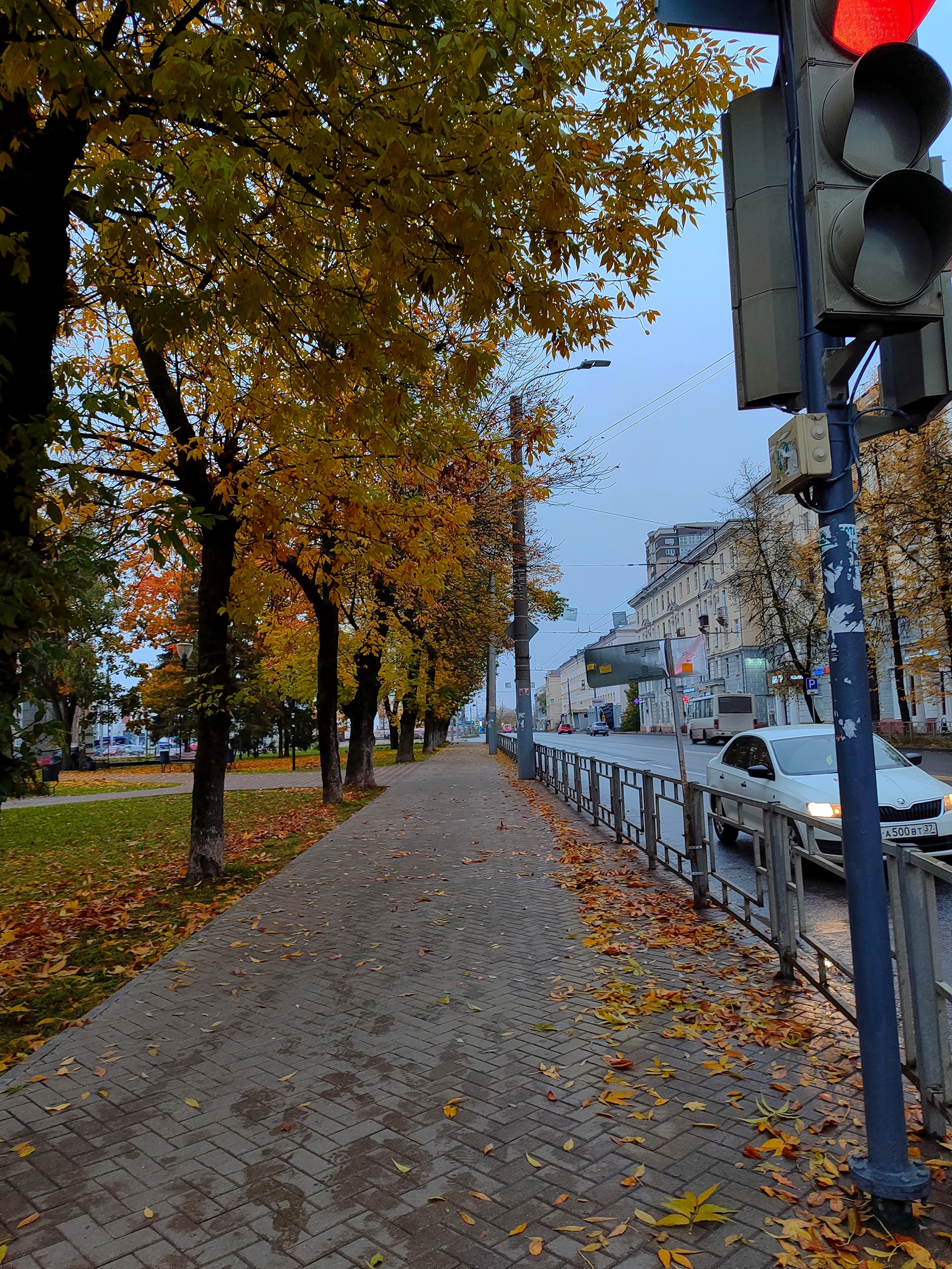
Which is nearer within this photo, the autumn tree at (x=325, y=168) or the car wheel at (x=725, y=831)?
the autumn tree at (x=325, y=168)

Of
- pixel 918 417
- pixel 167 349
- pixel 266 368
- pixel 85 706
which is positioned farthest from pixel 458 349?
pixel 85 706

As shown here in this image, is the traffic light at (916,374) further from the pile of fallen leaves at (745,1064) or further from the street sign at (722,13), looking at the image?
the pile of fallen leaves at (745,1064)

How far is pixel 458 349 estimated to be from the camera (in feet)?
22.2

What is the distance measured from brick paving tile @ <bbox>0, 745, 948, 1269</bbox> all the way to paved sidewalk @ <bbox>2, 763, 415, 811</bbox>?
1245cm

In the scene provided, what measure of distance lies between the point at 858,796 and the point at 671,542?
110420mm

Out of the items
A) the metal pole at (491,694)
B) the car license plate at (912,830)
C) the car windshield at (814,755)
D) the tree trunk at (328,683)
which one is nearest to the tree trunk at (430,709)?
the metal pole at (491,694)

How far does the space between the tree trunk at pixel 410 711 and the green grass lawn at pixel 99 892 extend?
452 inches

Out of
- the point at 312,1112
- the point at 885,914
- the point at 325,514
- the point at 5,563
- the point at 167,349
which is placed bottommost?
the point at 312,1112

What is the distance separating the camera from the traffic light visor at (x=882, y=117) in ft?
8.73

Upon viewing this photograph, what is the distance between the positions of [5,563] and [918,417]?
3936mm

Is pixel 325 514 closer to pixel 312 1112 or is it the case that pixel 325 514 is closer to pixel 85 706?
pixel 312 1112

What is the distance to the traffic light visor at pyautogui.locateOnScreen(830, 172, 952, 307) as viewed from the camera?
2662mm

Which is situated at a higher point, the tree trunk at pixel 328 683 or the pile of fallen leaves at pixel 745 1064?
the tree trunk at pixel 328 683

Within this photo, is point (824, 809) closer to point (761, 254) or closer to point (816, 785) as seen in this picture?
point (816, 785)
